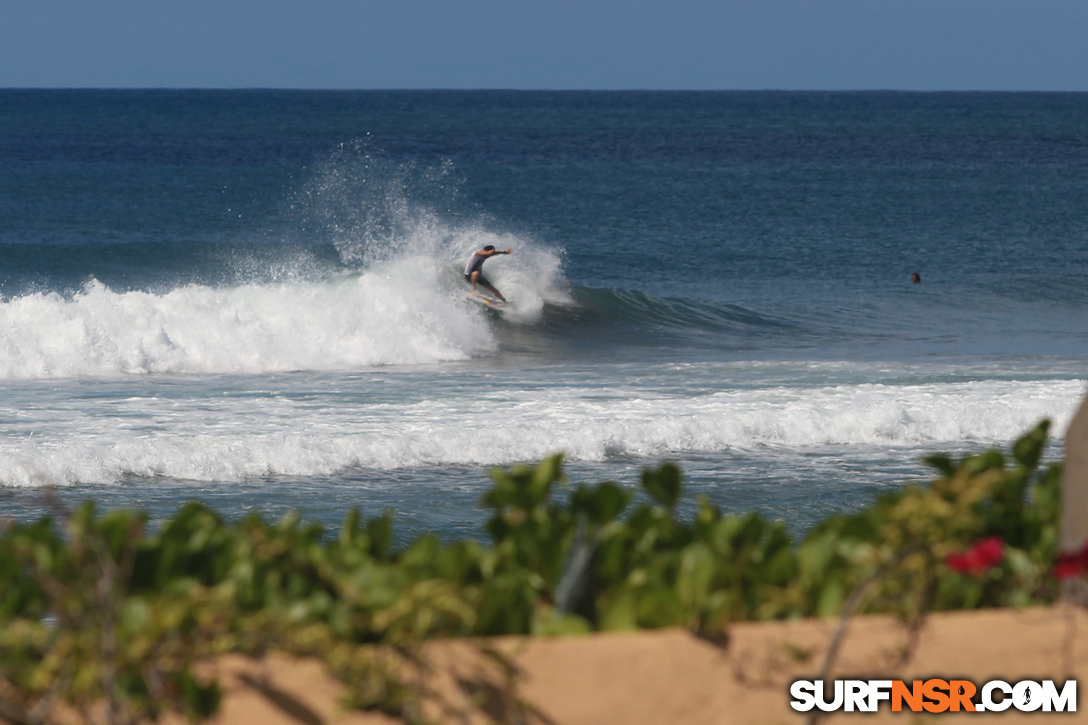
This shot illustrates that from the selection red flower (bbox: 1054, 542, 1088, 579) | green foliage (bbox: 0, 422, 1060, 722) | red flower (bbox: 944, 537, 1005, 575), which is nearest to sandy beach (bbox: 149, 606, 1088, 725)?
green foliage (bbox: 0, 422, 1060, 722)

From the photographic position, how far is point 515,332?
21.7 metres

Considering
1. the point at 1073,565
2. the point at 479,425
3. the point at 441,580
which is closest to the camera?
the point at 1073,565

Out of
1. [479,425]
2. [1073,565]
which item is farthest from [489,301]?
[1073,565]

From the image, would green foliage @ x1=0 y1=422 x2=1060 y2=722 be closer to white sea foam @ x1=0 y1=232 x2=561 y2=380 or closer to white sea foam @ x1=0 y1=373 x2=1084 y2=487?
white sea foam @ x1=0 y1=373 x2=1084 y2=487

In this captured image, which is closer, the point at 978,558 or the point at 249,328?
the point at 978,558

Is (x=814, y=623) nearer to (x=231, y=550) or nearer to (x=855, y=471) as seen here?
(x=231, y=550)

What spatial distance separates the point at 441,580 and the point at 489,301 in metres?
20.2

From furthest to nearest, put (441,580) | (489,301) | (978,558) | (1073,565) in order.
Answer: (489,301), (441,580), (978,558), (1073,565)

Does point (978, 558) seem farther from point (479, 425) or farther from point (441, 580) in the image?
point (479, 425)

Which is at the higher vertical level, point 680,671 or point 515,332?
point 515,332

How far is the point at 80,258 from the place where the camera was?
33031mm

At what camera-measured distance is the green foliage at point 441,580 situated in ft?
8.49

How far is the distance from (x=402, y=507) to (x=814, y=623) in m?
6.83

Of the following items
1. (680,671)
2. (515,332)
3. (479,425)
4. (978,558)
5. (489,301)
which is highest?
(489,301)
